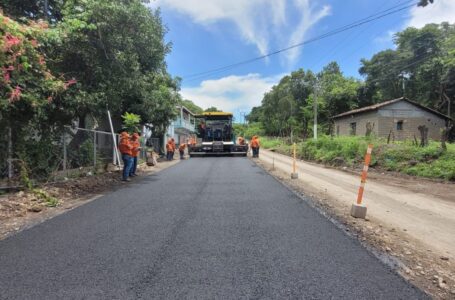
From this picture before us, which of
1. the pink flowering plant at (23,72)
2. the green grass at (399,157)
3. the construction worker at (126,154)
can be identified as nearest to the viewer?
the pink flowering plant at (23,72)

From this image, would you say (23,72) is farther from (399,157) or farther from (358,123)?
(358,123)

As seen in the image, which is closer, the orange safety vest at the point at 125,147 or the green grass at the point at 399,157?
the orange safety vest at the point at 125,147

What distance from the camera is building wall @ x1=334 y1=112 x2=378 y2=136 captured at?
3078 cm

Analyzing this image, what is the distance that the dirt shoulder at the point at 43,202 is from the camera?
6488 mm

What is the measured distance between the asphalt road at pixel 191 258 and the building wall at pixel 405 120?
83.3ft

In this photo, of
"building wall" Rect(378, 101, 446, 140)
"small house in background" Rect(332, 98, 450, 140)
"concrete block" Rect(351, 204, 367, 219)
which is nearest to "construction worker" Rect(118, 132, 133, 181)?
"concrete block" Rect(351, 204, 367, 219)

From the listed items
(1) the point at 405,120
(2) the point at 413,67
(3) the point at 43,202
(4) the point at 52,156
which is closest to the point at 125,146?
(4) the point at 52,156

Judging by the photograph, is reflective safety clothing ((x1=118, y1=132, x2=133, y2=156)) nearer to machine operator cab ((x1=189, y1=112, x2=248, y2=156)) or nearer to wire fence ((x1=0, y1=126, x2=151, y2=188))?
wire fence ((x1=0, y1=126, x2=151, y2=188))

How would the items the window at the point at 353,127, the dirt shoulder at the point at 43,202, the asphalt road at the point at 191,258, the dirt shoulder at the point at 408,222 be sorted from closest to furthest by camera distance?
the asphalt road at the point at 191,258 → the dirt shoulder at the point at 408,222 → the dirt shoulder at the point at 43,202 → the window at the point at 353,127

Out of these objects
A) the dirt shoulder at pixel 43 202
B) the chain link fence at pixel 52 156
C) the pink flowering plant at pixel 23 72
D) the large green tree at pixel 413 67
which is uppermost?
the large green tree at pixel 413 67

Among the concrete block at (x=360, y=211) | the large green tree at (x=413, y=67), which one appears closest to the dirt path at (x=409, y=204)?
the concrete block at (x=360, y=211)

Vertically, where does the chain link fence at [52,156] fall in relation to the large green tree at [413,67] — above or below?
below

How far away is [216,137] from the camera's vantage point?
1152 inches

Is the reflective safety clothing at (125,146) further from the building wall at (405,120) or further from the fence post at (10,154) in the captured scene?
the building wall at (405,120)
